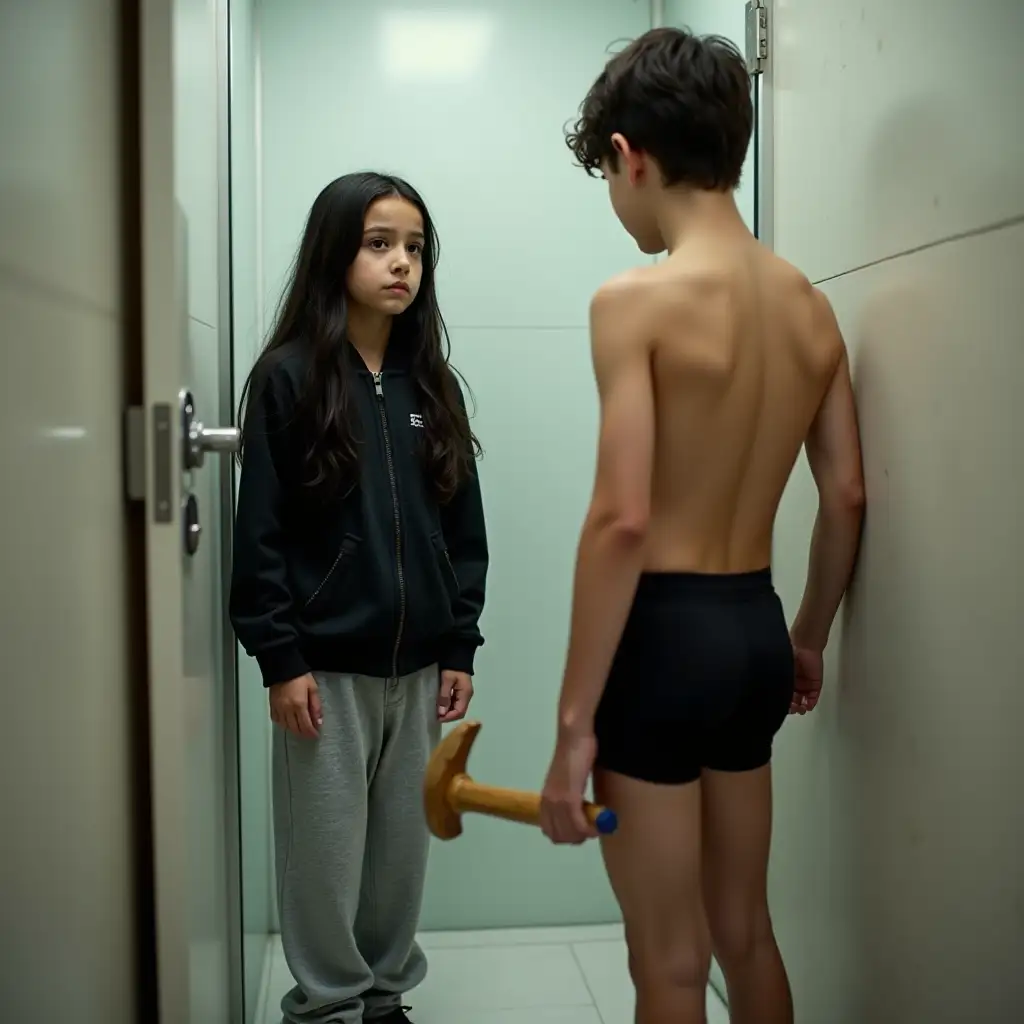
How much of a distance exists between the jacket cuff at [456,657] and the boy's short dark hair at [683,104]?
85 cm

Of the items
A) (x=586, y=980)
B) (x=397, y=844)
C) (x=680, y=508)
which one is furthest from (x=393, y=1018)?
(x=680, y=508)

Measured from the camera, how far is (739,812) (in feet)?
4.42

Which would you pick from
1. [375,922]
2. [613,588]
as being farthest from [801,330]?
[375,922]

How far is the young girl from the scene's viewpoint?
1677 millimetres

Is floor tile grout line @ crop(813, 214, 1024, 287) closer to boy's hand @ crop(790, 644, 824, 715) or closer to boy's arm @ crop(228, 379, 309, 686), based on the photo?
boy's hand @ crop(790, 644, 824, 715)

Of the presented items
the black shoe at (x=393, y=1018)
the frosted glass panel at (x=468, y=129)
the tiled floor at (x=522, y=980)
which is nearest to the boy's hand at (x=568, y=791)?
the black shoe at (x=393, y=1018)

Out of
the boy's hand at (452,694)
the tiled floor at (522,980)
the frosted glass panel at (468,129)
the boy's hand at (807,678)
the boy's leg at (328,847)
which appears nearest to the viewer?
the boy's hand at (807,678)

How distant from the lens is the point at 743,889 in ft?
4.48

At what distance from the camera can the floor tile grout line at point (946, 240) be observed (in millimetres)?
1074

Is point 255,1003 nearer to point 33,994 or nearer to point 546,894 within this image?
point 546,894

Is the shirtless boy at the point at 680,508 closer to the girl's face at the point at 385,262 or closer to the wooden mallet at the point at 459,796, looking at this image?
the wooden mallet at the point at 459,796

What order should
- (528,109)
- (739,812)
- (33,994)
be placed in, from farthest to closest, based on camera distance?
(528,109)
(739,812)
(33,994)

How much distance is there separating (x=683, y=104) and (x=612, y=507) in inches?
17.9

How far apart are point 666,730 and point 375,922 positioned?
863 millimetres
